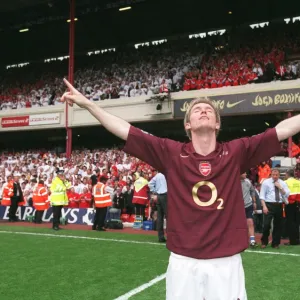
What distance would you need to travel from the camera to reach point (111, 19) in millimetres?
33781

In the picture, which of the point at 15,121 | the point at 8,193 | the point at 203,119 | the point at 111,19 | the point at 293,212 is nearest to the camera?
the point at 203,119

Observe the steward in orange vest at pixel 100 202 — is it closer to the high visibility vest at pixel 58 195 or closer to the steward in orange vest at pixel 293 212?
the high visibility vest at pixel 58 195

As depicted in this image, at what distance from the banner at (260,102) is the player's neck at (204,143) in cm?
1688

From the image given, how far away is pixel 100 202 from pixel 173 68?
48.3 feet

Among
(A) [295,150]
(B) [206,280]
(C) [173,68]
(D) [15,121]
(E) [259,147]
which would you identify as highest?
(C) [173,68]

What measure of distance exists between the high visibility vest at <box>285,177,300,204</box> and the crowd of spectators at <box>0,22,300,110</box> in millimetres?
10137

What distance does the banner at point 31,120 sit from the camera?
87.6 feet

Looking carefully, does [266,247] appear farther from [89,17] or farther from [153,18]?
[89,17]

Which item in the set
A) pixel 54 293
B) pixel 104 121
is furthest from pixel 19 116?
pixel 104 121

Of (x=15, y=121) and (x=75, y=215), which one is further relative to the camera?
(x=15, y=121)

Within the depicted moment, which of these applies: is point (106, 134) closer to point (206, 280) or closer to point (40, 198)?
point (40, 198)

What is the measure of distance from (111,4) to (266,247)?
26.2m

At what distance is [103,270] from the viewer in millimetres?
7270

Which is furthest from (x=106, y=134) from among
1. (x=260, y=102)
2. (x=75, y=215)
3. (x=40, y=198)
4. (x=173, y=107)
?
(x=40, y=198)
